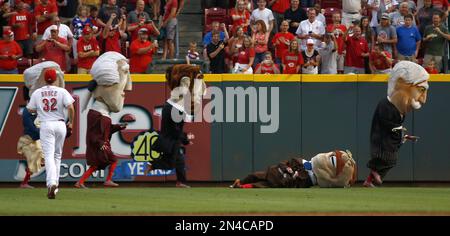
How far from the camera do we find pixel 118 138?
1018 inches

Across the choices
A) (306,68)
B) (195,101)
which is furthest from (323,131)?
(195,101)

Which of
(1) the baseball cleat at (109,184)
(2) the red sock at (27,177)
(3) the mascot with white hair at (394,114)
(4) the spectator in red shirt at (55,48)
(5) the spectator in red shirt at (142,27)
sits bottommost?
(1) the baseball cleat at (109,184)

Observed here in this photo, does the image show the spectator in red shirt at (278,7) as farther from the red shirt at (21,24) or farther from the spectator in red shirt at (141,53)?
the red shirt at (21,24)

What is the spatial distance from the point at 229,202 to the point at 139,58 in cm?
812

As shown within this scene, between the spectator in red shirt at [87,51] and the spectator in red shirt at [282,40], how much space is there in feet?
13.2

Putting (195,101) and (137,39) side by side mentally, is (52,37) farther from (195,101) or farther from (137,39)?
(195,101)

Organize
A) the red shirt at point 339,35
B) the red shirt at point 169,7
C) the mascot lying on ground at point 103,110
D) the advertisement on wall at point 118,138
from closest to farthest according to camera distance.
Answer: the mascot lying on ground at point 103,110, the advertisement on wall at point 118,138, the red shirt at point 339,35, the red shirt at point 169,7

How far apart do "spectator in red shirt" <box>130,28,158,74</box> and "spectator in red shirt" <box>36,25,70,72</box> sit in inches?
54.4

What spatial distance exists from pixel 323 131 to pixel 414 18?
3.75 meters

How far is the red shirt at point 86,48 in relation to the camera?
1024 inches

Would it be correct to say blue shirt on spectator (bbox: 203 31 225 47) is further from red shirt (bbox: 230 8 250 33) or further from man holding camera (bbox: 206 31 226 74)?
red shirt (bbox: 230 8 250 33)

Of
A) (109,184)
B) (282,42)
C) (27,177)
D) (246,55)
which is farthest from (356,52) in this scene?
(27,177)

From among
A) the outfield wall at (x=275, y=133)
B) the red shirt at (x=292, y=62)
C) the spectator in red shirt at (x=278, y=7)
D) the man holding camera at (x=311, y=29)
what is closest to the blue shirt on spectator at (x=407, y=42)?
the outfield wall at (x=275, y=133)

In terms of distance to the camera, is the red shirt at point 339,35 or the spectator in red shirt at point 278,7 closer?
the red shirt at point 339,35
